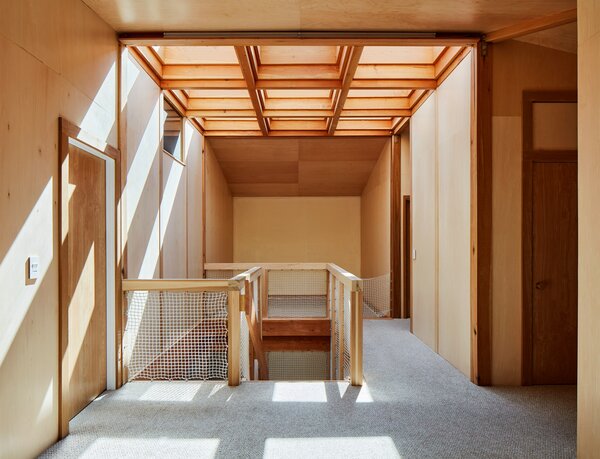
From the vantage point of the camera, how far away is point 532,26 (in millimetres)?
3320

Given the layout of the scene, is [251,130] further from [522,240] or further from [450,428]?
[450,428]

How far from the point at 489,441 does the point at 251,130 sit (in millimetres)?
5413

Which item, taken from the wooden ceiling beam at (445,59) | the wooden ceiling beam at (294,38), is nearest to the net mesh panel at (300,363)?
the wooden ceiling beam at (445,59)

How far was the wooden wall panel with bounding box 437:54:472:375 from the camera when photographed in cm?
389

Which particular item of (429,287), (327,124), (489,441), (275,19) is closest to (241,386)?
(489,441)

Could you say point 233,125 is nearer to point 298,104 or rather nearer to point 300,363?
point 298,104

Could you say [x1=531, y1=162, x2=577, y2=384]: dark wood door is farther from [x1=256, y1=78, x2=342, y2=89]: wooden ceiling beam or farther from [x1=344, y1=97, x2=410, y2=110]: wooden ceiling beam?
[x1=344, y1=97, x2=410, y2=110]: wooden ceiling beam

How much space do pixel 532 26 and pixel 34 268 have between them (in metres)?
3.62

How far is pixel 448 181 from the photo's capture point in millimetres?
4383

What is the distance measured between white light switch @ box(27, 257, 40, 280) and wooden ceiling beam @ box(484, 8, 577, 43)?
3.50 metres

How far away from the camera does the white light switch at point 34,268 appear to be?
7.71ft

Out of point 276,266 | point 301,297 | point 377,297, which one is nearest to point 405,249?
point 377,297

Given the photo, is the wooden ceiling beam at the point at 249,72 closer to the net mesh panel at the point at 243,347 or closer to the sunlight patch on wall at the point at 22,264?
the sunlight patch on wall at the point at 22,264

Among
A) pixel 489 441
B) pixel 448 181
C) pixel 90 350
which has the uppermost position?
pixel 448 181
